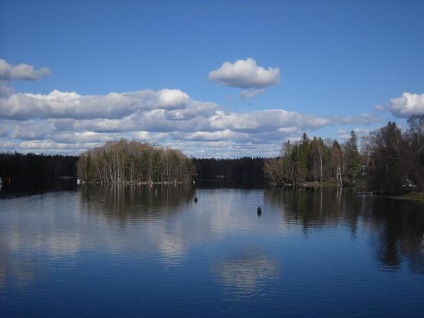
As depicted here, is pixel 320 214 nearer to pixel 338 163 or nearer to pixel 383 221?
pixel 383 221

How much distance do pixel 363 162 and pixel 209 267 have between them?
452 ft

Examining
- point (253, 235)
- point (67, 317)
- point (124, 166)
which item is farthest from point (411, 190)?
point (124, 166)

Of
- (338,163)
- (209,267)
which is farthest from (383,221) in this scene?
(338,163)

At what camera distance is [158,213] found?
7431 centimetres

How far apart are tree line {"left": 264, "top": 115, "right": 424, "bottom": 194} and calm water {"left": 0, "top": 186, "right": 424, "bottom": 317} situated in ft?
136

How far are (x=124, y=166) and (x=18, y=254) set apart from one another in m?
156

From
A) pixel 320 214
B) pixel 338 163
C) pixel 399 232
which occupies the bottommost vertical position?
pixel 399 232

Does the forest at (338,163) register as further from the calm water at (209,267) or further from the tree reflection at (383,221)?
the calm water at (209,267)

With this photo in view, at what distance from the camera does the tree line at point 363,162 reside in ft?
343

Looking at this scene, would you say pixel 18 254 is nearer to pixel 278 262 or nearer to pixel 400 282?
pixel 278 262

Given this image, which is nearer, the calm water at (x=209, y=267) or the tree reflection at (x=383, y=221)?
the calm water at (x=209, y=267)

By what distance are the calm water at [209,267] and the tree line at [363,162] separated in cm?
4134

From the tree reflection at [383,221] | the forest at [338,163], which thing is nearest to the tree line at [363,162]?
the forest at [338,163]

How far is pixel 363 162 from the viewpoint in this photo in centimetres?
16450
